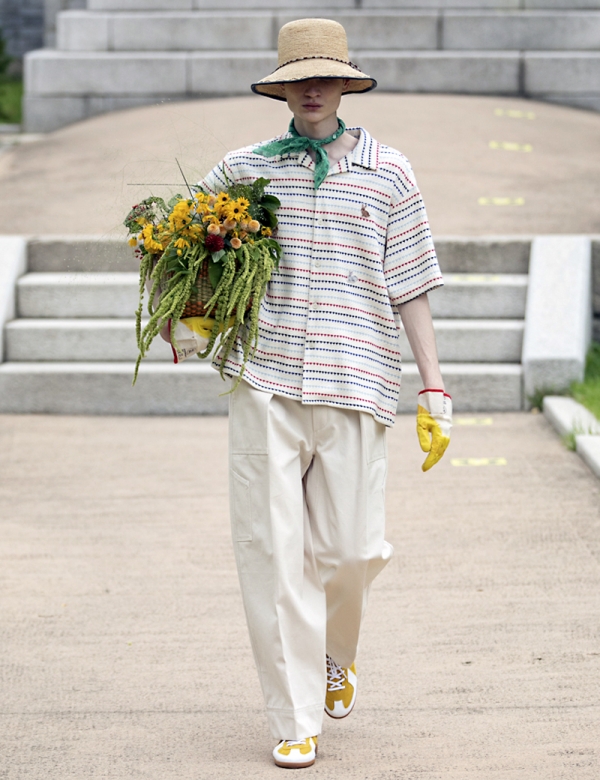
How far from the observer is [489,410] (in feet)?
25.2

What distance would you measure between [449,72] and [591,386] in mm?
8362

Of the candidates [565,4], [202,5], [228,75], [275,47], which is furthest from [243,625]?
[565,4]

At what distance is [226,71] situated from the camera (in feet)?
49.6

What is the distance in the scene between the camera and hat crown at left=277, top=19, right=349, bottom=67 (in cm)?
330

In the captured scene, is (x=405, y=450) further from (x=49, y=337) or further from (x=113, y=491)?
(x=49, y=337)

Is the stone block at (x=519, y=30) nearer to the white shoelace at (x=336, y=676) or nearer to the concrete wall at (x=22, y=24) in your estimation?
the concrete wall at (x=22, y=24)

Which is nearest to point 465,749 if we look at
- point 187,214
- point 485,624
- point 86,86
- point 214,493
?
point 485,624

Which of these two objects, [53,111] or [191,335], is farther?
[53,111]

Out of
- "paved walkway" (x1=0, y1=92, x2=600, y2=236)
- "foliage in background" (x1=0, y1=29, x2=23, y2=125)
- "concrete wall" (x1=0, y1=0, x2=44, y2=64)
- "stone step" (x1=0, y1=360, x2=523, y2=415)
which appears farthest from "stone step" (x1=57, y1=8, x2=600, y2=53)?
"stone step" (x1=0, y1=360, x2=523, y2=415)

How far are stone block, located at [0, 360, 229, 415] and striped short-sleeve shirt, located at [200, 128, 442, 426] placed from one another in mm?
4495

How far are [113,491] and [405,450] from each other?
65.6 inches

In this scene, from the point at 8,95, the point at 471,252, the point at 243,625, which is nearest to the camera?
the point at 243,625

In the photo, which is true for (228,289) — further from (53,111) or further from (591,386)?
(53,111)

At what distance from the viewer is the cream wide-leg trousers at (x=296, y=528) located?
3.23 m
